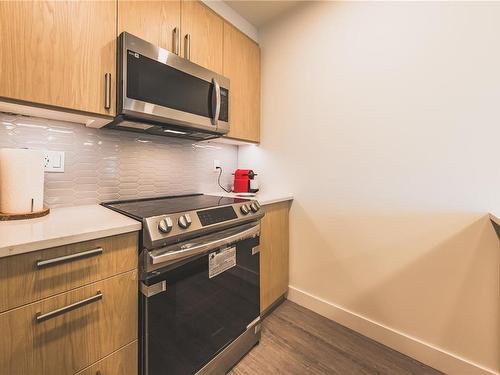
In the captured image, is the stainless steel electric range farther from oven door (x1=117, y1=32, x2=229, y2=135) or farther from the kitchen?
oven door (x1=117, y1=32, x2=229, y2=135)

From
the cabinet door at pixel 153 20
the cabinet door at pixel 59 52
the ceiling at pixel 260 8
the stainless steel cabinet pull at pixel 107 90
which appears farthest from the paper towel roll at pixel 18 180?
the ceiling at pixel 260 8

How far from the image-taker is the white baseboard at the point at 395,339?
4.03ft

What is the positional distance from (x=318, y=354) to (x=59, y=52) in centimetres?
210

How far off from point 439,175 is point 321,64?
3.74 ft

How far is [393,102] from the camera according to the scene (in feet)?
4.67

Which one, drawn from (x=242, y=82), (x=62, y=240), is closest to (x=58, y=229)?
(x=62, y=240)

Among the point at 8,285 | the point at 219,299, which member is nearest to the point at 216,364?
the point at 219,299

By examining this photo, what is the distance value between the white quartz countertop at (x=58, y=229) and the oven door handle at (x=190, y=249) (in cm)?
13

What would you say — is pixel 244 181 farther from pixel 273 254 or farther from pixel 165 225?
pixel 165 225

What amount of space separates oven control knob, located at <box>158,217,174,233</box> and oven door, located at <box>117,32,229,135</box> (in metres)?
0.61

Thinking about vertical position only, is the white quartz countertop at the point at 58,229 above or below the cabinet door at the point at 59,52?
below

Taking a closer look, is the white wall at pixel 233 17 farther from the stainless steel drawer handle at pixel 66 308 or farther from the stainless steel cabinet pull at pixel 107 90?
the stainless steel drawer handle at pixel 66 308

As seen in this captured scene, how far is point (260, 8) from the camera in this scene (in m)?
1.88

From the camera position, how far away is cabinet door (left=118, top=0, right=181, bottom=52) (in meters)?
1.18
